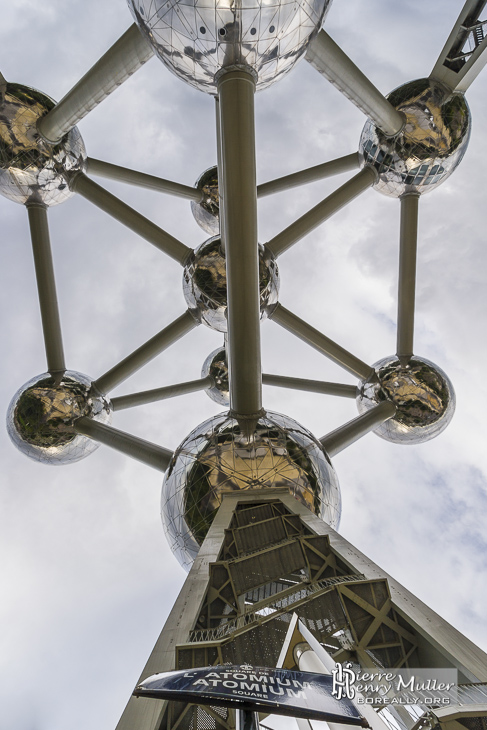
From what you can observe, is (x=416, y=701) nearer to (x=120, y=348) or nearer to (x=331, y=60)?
(x=331, y=60)

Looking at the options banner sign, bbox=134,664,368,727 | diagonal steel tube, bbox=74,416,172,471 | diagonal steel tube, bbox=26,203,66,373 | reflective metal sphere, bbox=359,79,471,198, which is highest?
reflective metal sphere, bbox=359,79,471,198

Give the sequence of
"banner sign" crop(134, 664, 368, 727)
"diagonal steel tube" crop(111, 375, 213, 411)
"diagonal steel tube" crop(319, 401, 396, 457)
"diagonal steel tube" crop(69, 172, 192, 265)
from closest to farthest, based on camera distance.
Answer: "banner sign" crop(134, 664, 368, 727)
"diagonal steel tube" crop(319, 401, 396, 457)
"diagonal steel tube" crop(69, 172, 192, 265)
"diagonal steel tube" crop(111, 375, 213, 411)

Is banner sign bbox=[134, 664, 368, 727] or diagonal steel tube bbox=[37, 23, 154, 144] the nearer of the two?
banner sign bbox=[134, 664, 368, 727]

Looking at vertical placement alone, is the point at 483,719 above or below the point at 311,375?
below

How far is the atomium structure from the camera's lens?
10.7 feet

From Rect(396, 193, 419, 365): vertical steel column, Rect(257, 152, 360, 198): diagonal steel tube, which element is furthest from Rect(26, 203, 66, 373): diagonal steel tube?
Rect(396, 193, 419, 365): vertical steel column

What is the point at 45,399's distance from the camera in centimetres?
947

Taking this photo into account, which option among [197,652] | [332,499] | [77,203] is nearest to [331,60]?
[332,499]

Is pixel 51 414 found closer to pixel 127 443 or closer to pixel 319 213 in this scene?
pixel 127 443

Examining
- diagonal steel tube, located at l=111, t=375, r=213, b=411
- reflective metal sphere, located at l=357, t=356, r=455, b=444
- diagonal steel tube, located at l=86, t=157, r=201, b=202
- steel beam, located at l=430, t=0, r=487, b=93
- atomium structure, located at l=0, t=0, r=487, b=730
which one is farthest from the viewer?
diagonal steel tube, located at l=111, t=375, r=213, b=411

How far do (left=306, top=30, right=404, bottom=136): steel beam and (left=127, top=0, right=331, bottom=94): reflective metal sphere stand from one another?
108cm

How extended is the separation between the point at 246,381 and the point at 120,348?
11419 mm

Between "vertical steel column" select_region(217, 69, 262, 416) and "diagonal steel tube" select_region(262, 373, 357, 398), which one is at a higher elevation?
"diagonal steel tube" select_region(262, 373, 357, 398)

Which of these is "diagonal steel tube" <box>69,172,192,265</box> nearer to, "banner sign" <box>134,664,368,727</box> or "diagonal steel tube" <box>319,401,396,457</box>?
"diagonal steel tube" <box>319,401,396,457</box>
